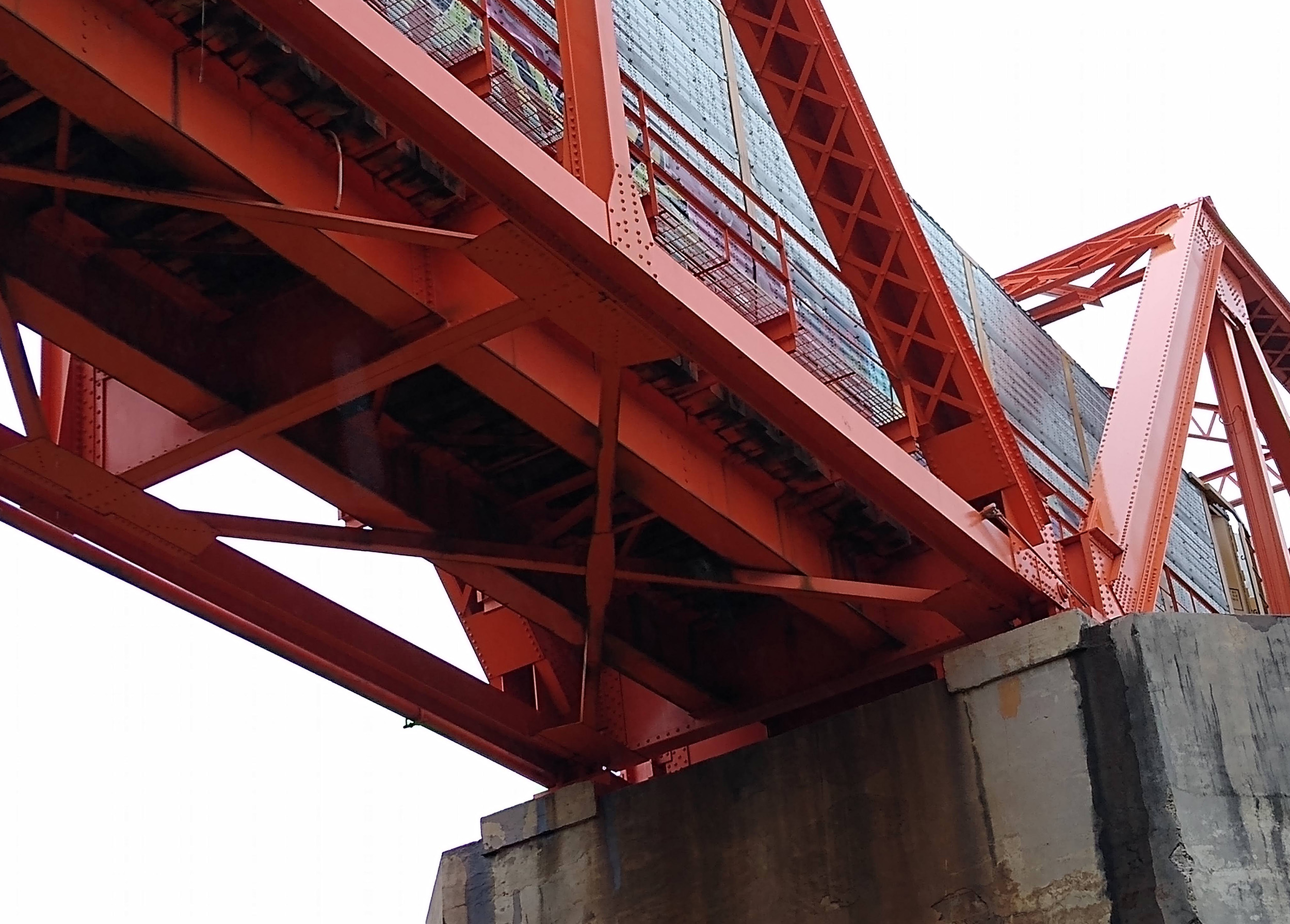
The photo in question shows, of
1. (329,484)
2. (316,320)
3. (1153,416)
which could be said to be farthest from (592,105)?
(1153,416)

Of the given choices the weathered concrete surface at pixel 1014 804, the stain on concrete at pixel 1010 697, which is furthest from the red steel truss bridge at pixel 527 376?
the weathered concrete surface at pixel 1014 804

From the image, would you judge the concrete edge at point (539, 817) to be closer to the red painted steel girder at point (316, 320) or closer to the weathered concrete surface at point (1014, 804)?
the weathered concrete surface at point (1014, 804)

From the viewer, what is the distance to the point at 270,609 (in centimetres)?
1125

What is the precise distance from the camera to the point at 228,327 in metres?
10.3

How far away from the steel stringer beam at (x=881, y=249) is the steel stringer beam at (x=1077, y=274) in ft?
22.7

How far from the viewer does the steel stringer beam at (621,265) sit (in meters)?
7.31

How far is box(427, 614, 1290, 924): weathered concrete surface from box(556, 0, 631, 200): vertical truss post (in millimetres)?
4966

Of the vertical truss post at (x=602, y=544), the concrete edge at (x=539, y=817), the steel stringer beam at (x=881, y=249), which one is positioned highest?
the steel stringer beam at (x=881, y=249)

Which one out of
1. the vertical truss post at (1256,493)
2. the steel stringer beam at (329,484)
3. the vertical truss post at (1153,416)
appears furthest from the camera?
the vertical truss post at (1256,493)

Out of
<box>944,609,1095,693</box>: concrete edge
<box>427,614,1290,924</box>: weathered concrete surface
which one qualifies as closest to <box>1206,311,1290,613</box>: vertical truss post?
<box>427,614,1290,924</box>: weathered concrete surface

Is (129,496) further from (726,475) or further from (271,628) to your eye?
(726,475)

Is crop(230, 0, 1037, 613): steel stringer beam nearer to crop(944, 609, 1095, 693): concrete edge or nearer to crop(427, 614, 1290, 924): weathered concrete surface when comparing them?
crop(944, 609, 1095, 693): concrete edge

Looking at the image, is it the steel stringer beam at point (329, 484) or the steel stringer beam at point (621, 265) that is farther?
the steel stringer beam at point (329, 484)

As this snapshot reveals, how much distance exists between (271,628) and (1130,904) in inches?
222
